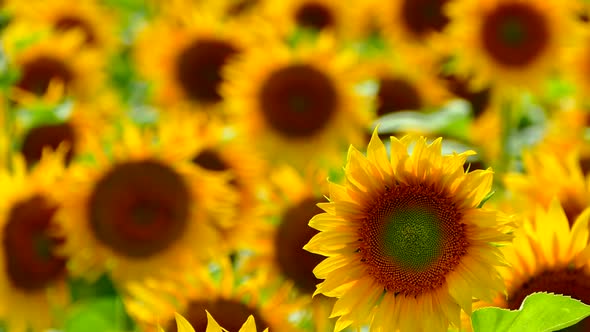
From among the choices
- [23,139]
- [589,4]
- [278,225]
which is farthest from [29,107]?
[589,4]

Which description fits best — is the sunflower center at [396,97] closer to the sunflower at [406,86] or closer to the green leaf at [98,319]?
the sunflower at [406,86]

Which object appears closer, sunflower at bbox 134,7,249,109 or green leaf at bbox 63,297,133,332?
green leaf at bbox 63,297,133,332

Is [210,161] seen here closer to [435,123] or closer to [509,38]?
[435,123]

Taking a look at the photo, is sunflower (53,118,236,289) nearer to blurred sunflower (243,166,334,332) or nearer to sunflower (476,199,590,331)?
blurred sunflower (243,166,334,332)

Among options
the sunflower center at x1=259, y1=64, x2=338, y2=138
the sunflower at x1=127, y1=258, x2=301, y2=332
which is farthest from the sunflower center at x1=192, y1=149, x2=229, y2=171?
the sunflower at x1=127, y1=258, x2=301, y2=332

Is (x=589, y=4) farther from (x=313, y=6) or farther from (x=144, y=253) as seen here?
(x=144, y=253)

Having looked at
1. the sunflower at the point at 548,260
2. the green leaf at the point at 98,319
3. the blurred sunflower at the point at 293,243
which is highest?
the sunflower at the point at 548,260

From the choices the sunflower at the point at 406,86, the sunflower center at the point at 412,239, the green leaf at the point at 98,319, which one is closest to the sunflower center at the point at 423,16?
the sunflower at the point at 406,86

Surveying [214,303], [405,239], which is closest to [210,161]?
[214,303]
